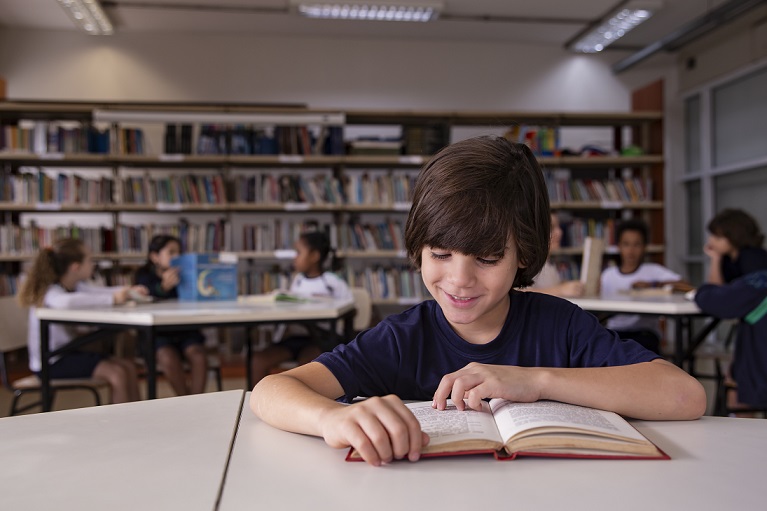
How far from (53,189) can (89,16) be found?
149cm

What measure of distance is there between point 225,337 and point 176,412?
4894 mm

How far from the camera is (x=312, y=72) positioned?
6680 millimetres

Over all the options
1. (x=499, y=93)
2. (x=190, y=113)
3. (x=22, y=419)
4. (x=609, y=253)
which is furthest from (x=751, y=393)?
(x=499, y=93)

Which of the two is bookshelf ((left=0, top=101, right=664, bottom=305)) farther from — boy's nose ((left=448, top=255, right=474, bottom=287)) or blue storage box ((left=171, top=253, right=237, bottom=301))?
boy's nose ((left=448, top=255, right=474, bottom=287))

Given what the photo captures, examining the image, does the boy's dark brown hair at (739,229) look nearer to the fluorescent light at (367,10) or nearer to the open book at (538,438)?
the fluorescent light at (367,10)

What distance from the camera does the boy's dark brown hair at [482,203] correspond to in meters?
1.01

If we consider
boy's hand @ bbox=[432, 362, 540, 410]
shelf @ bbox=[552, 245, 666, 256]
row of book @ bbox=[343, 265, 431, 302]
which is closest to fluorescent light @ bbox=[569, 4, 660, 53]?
shelf @ bbox=[552, 245, 666, 256]

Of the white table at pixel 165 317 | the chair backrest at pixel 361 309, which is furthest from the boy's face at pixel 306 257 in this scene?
the white table at pixel 165 317

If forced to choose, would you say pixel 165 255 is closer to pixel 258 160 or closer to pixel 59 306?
pixel 59 306

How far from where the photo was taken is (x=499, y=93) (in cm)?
690

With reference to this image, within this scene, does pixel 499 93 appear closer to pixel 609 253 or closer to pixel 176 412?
pixel 609 253

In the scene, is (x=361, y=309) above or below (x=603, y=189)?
below

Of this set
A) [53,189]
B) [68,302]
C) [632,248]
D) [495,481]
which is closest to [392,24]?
[53,189]

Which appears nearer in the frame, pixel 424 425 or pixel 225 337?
pixel 424 425
